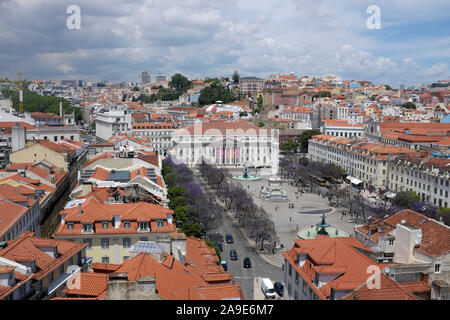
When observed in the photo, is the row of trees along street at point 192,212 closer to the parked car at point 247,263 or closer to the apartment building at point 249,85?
the parked car at point 247,263

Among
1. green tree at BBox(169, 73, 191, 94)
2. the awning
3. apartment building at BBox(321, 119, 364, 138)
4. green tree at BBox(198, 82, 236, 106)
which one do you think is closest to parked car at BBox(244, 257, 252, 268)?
the awning

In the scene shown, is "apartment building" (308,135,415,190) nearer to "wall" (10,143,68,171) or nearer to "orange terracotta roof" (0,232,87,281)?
"wall" (10,143,68,171)

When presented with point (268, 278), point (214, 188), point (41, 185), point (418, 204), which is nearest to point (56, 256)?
point (268, 278)

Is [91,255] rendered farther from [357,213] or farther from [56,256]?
[357,213]

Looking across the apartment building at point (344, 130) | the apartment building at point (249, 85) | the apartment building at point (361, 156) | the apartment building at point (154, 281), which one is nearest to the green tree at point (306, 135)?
the apartment building at point (344, 130)

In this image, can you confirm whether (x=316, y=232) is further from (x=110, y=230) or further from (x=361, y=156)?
(x=361, y=156)
